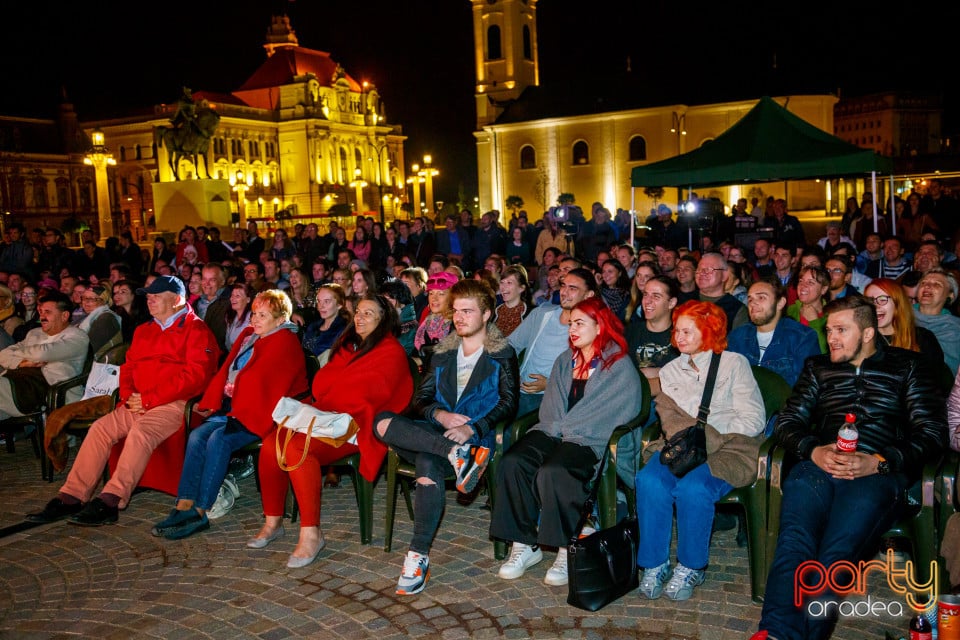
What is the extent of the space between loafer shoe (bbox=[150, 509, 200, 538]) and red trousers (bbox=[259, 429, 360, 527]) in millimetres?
607

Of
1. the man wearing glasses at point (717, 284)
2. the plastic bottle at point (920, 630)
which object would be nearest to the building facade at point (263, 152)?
the man wearing glasses at point (717, 284)

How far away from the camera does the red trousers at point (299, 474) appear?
4.98 m

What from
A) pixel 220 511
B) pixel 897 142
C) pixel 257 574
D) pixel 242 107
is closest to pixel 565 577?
pixel 257 574

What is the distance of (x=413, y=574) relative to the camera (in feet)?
14.5

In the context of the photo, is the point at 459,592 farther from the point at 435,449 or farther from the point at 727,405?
the point at 727,405

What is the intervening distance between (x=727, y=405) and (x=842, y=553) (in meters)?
1.03

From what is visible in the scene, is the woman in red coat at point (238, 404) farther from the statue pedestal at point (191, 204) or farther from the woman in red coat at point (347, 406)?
the statue pedestal at point (191, 204)

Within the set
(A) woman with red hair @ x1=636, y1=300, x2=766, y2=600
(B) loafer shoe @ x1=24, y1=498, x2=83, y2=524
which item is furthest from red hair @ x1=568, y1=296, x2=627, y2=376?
(B) loafer shoe @ x1=24, y1=498, x2=83, y2=524

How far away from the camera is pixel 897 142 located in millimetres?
96250

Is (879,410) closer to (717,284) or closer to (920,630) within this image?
(920,630)

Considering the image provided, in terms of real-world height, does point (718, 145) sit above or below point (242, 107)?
below

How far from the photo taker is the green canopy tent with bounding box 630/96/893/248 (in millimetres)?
9883

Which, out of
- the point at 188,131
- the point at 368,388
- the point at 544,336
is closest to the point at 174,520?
the point at 368,388

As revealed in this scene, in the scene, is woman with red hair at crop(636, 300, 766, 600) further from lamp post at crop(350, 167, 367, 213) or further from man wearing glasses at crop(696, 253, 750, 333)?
lamp post at crop(350, 167, 367, 213)
